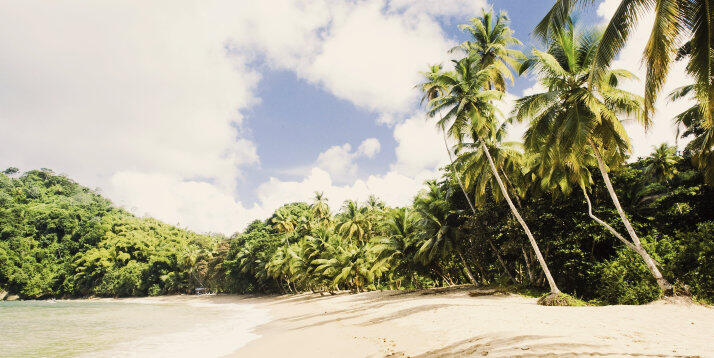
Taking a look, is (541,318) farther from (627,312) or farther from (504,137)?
(504,137)

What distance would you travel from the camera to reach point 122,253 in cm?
6588

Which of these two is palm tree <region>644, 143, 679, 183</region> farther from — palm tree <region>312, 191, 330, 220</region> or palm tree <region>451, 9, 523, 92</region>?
palm tree <region>312, 191, 330, 220</region>

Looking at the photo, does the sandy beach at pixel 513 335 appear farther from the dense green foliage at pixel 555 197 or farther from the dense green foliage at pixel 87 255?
the dense green foliage at pixel 87 255

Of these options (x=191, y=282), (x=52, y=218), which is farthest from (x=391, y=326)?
(x=52, y=218)

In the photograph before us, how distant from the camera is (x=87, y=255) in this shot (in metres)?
65.2

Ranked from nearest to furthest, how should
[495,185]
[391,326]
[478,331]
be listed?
[478,331], [391,326], [495,185]

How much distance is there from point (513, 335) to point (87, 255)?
8550cm

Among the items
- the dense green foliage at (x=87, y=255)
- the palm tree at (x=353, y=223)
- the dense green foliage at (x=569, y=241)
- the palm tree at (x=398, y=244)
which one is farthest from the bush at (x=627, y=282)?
the dense green foliage at (x=87, y=255)

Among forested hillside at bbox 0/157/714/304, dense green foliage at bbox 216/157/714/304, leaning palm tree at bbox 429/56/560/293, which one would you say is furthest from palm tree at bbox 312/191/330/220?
leaning palm tree at bbox 429/56/560/293

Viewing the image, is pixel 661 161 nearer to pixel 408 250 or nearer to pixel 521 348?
pixel 408 250

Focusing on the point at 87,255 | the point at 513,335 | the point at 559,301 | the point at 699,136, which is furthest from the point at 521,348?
the point at 87,255

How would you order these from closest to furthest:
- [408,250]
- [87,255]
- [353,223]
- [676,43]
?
[676,43], [408,250], [353,223], [87,255]

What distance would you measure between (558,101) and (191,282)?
227 feet

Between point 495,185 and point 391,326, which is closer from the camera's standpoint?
point 391,326
